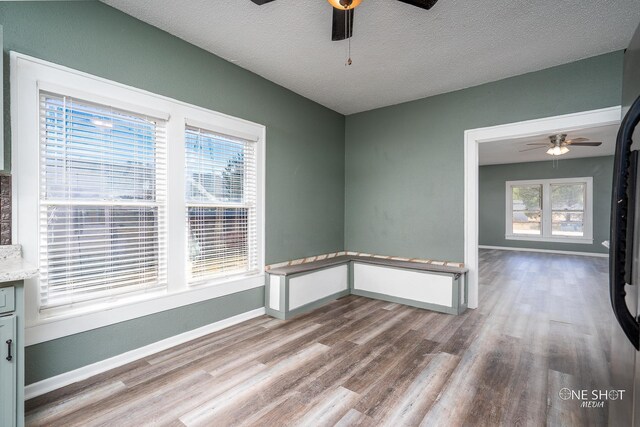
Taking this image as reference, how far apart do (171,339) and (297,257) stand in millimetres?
1754

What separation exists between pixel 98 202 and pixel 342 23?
7.18 ft

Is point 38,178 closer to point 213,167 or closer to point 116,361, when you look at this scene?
point 213,167

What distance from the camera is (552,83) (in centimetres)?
323

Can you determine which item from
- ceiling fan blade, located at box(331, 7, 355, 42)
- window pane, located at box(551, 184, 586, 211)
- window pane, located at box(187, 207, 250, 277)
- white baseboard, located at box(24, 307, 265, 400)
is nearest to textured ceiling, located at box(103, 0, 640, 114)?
ceiling fan blade, located at box(331, 7, 355, 42)

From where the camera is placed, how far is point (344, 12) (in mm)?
1965

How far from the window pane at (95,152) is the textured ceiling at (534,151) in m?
5.44

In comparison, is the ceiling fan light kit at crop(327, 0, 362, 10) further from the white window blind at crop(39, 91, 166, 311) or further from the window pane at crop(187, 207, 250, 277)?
the window pane at crop(187, 207, 250, 277)

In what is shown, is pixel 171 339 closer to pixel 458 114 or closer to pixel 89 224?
pixel 89 224

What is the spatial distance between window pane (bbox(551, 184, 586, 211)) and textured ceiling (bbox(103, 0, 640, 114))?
683cm

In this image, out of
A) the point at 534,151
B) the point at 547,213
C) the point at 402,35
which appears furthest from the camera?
the point at 547,213

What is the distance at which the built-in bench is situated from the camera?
3.49m

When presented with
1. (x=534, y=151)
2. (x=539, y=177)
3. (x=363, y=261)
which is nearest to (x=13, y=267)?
(x=363, y=261)

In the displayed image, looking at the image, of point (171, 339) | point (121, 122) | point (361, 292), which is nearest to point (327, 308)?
point (361, 292)

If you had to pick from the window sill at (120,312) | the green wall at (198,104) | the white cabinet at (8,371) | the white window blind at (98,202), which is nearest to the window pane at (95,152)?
the white window blind at (98,202)
